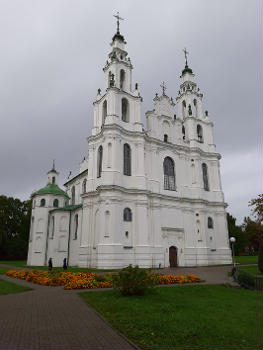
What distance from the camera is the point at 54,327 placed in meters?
7.99

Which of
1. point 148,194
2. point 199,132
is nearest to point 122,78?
point 199,132

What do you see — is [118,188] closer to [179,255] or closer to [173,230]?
[173,230]

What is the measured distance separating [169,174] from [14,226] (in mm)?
42180

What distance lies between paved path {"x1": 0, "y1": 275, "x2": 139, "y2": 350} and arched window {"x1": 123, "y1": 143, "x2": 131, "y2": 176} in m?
23.5

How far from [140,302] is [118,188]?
2073 centimetres

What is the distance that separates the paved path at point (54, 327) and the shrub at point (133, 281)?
211 cm

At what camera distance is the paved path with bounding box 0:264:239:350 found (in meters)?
6.61

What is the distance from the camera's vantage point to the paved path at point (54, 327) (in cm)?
661

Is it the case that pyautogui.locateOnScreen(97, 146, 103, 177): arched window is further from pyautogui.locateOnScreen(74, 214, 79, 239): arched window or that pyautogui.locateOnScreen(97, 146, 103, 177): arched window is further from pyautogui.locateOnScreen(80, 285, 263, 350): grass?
pyautogui.locateOnScreen(80, 285, 263, 350): grass

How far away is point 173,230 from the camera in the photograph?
36125mm

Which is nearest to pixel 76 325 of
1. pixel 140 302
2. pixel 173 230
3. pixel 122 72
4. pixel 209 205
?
pixel 140 302

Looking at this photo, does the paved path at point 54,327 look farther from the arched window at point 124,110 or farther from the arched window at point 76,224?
the arched window at point 124,110

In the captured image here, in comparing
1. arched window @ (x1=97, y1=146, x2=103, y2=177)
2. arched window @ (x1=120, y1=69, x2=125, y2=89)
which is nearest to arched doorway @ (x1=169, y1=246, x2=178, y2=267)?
arched window @ (x1=97, y1=146, x2=103, y2=177)

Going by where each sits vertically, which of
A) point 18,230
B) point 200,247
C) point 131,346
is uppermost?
point 18,230
